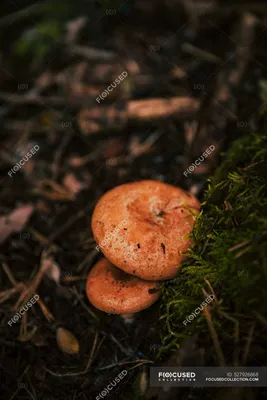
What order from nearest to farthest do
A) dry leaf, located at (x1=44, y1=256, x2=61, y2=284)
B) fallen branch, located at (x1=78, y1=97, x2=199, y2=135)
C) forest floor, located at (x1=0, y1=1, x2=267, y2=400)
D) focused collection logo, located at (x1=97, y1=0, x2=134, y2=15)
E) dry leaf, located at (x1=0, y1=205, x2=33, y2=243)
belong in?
1. forest floor, located at (x1=0, y1=1, x2=267, y2=400)
2. dry leaf, located at (x1=44, y1=256, x2=61, y2=284)
3. dry leaf, located at (x1=0, y1=205, x2=33, y2=243)
4. fallen branch, located at (x1=78, y1=97, x2=199, y2=135)
5. focused collection logo, located at (x1=97, y1=0, x2=134, y2=15)

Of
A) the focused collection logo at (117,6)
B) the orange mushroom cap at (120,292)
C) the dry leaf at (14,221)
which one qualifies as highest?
the focused collection logo at (117,6)

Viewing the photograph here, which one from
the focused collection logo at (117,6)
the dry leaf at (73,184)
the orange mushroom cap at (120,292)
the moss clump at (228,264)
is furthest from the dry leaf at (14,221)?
the focused collection logo at (117,6)

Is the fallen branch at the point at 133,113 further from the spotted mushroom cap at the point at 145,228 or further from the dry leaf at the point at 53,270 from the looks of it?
the dry leaf at the point at 53,270

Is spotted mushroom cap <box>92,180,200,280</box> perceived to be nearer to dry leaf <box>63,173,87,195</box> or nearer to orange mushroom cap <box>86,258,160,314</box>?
orange mushroom cap <box>86,258,160,314</box>

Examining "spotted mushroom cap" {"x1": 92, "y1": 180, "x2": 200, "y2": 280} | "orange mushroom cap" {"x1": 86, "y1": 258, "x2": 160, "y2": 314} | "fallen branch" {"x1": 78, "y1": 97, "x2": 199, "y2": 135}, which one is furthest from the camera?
"fallen branch" {"x1": 78, "y1": 97, "x2": 199, "y2": 135}

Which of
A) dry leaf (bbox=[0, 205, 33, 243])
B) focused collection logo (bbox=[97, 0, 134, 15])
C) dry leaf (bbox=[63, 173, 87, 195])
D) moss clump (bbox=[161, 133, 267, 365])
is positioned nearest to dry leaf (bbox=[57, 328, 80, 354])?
moss clump (bbox=[161, 133, 267, 365])

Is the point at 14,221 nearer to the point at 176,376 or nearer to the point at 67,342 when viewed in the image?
the point at 67,342

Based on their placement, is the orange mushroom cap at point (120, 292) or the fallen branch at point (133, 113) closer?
the orange mushroom cap at point (120, 292)
